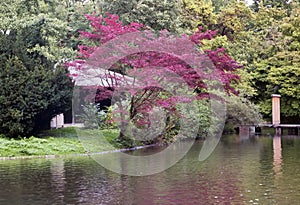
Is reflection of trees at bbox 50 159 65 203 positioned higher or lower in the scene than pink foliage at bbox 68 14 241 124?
lower

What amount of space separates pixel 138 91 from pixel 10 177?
7.31 m

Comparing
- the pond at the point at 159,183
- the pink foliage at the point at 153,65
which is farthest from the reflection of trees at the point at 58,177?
the pink foliage at the point at 153,65

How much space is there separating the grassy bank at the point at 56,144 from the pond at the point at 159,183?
1182mm

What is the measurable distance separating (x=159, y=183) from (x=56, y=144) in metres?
7.10

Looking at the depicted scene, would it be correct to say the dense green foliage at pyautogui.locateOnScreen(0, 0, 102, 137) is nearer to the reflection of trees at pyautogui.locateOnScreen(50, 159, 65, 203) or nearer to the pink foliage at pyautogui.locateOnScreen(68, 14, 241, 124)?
the pink foliage at pyautogui.locateOnScreen(68, 14, 241, 124)

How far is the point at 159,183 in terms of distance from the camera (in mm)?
9922

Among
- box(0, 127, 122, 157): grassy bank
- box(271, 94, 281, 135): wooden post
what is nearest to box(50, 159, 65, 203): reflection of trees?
box(0, 127, 122, 157): grassy bank

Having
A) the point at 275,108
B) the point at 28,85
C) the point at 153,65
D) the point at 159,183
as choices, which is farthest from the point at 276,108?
the point at 159,183

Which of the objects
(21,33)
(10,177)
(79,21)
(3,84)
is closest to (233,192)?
(10,177)

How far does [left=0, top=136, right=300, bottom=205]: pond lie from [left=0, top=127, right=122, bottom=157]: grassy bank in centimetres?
118

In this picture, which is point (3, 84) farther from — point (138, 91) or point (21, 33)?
point (138, 91)

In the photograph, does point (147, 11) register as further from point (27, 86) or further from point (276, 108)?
point (27, 86)

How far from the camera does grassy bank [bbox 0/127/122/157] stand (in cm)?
1519

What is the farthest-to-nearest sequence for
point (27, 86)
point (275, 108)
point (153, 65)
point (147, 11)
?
1. point (275, 108)
2. point (147, 11)
3. point (153, 65)
4. point (27, 86)
